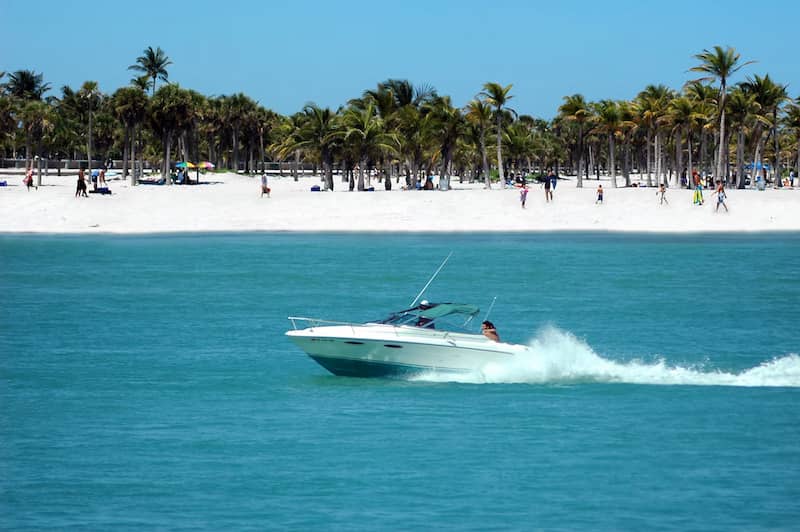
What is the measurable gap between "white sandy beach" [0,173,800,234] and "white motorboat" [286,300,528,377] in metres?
54.7

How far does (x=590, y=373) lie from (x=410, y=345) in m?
4.61

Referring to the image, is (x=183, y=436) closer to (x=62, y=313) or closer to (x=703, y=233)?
(x=62, y=313)

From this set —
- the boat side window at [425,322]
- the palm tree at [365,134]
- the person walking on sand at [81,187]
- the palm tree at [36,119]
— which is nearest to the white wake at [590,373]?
the boat side window at [425,322]

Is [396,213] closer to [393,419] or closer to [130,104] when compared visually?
[130,104]

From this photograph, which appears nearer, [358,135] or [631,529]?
[631,529]

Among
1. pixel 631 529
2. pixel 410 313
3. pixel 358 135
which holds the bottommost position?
pixel 631 529

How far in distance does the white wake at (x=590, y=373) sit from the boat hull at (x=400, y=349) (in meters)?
0.29

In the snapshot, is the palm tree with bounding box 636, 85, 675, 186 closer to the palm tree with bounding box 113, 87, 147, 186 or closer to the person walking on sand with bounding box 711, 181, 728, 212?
the person walking on sand with bounding box 711, 181, 728, 212

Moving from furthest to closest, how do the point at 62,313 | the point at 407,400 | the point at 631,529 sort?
the point at 62,313 → the point at 407,400 → the point at 631,529

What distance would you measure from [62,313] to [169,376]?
1345cm

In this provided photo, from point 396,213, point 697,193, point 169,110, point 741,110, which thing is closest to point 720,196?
point 697,193

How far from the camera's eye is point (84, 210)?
8362 cm

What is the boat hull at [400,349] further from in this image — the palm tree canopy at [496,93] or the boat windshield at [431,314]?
the palm tree canopy at [496,93]

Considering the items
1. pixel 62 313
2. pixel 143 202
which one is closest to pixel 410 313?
pixel 62 313
